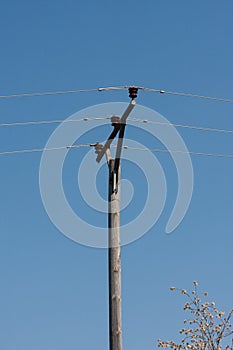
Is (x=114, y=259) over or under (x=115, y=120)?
under

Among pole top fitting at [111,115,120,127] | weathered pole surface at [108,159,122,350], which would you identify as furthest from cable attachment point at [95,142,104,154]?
pole top fitting at [111,115,120,127]

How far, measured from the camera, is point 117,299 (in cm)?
1151

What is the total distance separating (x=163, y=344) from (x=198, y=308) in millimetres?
1445

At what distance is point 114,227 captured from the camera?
39.0 ft

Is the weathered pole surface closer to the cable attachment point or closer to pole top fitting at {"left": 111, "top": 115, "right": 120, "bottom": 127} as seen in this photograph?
the cable attachment point

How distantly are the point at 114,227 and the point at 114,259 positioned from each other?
0.47 metres

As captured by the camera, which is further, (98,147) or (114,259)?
(98,147)

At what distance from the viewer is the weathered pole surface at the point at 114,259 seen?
1136cm

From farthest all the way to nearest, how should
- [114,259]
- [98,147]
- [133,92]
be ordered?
[98,147] → [133,92] → [114,259]

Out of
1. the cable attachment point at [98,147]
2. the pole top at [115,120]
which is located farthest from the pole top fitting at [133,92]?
the cable attachment point at [98,147]

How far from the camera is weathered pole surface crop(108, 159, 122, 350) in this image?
11.4 metres

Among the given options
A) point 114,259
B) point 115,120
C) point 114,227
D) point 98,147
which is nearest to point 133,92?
point 115,120

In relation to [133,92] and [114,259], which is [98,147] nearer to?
[133,92]

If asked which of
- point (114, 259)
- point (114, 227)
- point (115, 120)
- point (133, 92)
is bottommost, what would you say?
point (114, 259)
